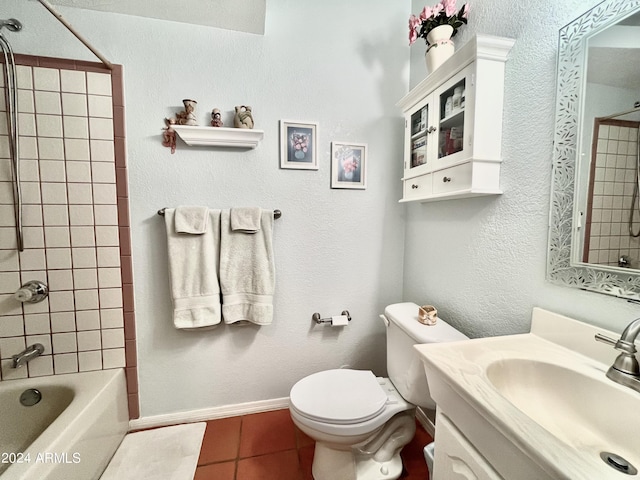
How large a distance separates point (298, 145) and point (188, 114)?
0.56 meters

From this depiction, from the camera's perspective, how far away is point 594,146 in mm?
702

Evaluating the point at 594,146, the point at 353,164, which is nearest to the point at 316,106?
the point at 353,164

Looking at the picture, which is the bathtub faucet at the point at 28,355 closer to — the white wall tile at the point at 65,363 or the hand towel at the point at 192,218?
the white wall tile at the point at 65,363

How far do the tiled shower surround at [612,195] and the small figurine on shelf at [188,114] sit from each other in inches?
60.1

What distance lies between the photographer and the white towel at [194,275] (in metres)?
1.28

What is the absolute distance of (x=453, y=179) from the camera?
104cm

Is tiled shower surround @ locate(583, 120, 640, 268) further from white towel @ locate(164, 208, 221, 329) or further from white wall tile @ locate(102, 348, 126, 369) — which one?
white wall tile @ locate(102, 348, 126, 369)

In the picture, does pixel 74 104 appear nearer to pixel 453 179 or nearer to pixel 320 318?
pixel 320 318

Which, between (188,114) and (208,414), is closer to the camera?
(188,114)

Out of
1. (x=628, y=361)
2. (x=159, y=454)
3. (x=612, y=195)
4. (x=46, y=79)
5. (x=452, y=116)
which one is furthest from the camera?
(x=159, y=454)

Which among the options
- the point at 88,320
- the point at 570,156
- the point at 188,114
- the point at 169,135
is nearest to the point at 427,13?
the point at 570,156

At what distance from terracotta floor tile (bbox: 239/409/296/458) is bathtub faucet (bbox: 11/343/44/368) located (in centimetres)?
106

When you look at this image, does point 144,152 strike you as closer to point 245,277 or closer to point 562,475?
point 245,277

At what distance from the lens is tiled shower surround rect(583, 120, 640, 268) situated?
2.09ft
